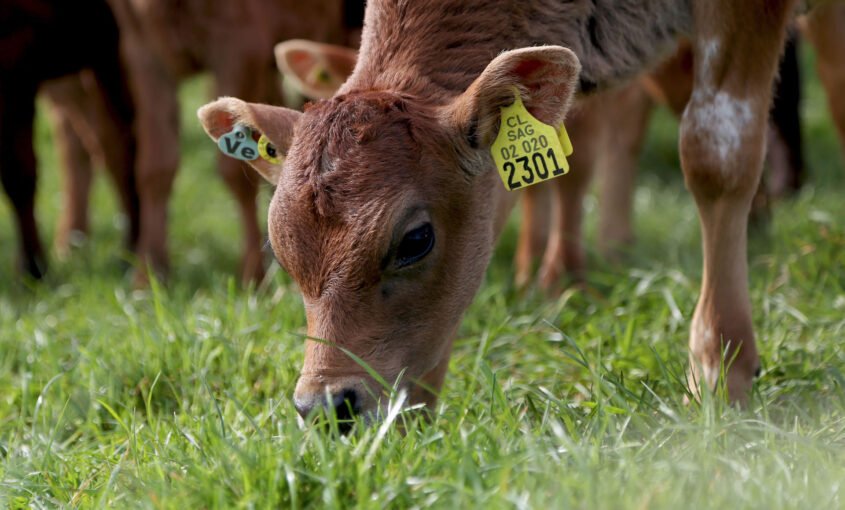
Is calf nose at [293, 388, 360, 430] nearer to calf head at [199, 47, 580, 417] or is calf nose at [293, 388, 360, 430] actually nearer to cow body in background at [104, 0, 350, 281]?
calf head at [199, 47, 580, 417]

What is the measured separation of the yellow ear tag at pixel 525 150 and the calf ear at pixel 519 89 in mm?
49

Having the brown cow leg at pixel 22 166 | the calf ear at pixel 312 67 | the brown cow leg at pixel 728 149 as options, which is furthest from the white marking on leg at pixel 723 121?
the brown cow leg at pixel 22 166

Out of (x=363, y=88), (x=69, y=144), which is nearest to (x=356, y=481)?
(x=363, y=88)

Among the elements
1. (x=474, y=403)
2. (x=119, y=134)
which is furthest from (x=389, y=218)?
(x=119, y=134)

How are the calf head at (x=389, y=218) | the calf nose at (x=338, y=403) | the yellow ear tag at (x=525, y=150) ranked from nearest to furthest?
the calf nose at (x=338, y=403), the calf head at (x=389, y=218), the yellow ear tag at (x=525, y=150)

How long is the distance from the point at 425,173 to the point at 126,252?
433 centimetres

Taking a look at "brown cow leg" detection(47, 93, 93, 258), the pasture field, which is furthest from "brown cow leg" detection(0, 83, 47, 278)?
"brown cow leg" detection(47, 93, 93, 258)

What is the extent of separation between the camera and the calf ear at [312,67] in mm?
4680

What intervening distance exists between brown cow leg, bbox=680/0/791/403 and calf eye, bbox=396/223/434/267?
98 centimetres

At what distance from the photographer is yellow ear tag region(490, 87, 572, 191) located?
3252mm

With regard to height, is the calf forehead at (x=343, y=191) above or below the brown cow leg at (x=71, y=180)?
above

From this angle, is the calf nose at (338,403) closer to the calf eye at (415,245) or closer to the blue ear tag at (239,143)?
the calf eye at (415,245)

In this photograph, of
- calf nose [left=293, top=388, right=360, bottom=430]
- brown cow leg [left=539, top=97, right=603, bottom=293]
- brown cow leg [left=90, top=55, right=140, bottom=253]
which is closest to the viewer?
calf nose [left=293, top=388, right=360, bottom=430]

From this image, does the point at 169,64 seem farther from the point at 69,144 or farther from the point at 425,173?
the point at 425,173
